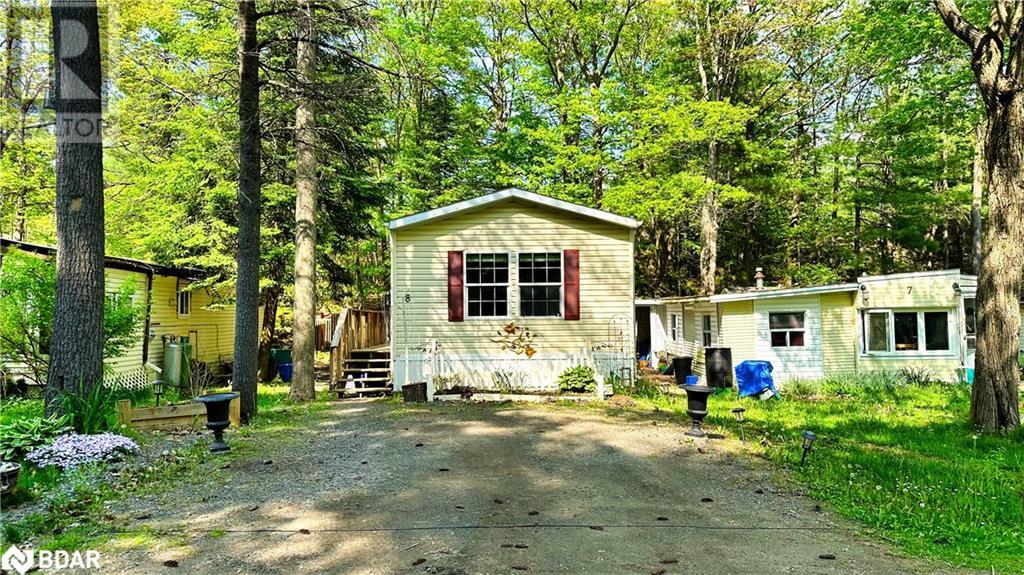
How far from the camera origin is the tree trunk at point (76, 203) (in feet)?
19.8

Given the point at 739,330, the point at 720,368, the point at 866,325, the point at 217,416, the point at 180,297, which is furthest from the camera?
the point at 739,330

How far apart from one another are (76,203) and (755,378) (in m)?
12.7

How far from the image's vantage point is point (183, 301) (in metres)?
15.2

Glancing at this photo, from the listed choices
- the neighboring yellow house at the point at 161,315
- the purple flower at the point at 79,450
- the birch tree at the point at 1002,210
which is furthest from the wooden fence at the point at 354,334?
the birch tree at the point at 1002,210

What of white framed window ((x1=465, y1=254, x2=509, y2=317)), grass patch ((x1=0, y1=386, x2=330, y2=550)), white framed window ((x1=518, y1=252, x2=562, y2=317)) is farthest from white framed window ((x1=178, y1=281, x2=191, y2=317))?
white framed window ((x1=518, y1=252, x2=562, y2=317))

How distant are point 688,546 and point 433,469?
9.60ft

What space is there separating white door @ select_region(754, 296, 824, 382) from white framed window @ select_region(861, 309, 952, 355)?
4.22 feet

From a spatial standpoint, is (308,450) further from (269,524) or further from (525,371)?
(525,371)

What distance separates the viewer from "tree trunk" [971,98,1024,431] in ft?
26.0

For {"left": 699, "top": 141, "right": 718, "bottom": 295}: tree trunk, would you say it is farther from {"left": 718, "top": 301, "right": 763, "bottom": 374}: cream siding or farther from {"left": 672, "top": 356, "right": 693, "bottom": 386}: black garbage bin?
{"left": 672, "top": 356, "right": 693, "bottom": 386}: black garbage bin

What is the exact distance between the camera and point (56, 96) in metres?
6.18

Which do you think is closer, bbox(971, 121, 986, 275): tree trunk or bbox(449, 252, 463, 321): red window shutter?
bbox(449, 252, 463, 321): red window shutter

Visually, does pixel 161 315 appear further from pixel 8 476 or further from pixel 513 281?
pixel 8 476

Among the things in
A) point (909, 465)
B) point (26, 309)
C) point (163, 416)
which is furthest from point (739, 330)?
point (26, 309)
